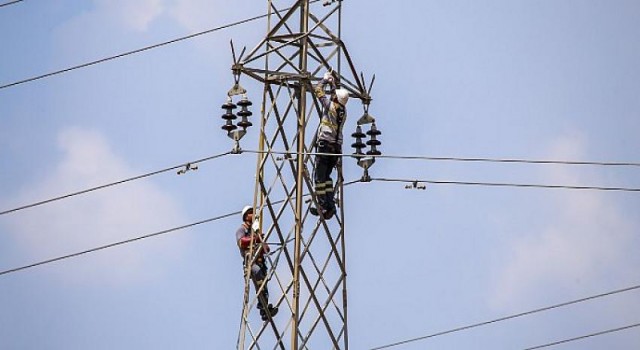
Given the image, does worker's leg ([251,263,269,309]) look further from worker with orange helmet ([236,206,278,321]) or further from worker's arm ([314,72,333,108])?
worker's arm ([314,72,333,108])

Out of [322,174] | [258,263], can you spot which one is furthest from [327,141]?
[258,263]

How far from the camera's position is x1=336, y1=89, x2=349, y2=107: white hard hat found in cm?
2653

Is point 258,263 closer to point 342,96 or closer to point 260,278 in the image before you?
point 260,278

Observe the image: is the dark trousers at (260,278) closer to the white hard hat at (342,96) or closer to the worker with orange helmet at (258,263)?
the worker with orange helmet at (258,263)

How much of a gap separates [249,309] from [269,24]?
14.3 feet

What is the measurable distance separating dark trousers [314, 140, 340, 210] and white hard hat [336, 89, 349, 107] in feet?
2.17

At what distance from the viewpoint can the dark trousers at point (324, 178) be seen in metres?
26.4

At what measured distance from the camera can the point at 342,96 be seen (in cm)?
2656

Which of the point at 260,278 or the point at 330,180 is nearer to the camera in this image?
the point at 260,278

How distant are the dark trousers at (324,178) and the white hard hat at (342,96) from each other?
2.17ft

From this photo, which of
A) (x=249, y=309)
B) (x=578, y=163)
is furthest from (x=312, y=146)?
(x=578, y=163)

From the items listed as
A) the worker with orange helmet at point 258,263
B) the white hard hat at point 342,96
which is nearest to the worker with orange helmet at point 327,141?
the white hard hat at point 342,96

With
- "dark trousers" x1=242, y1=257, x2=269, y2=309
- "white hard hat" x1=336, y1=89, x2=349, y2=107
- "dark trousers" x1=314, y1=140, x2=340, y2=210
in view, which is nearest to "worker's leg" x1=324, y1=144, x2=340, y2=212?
"dark trousers" x1=314, y1=140, x2=340, y2=210

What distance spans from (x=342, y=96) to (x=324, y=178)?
127 centimetres
